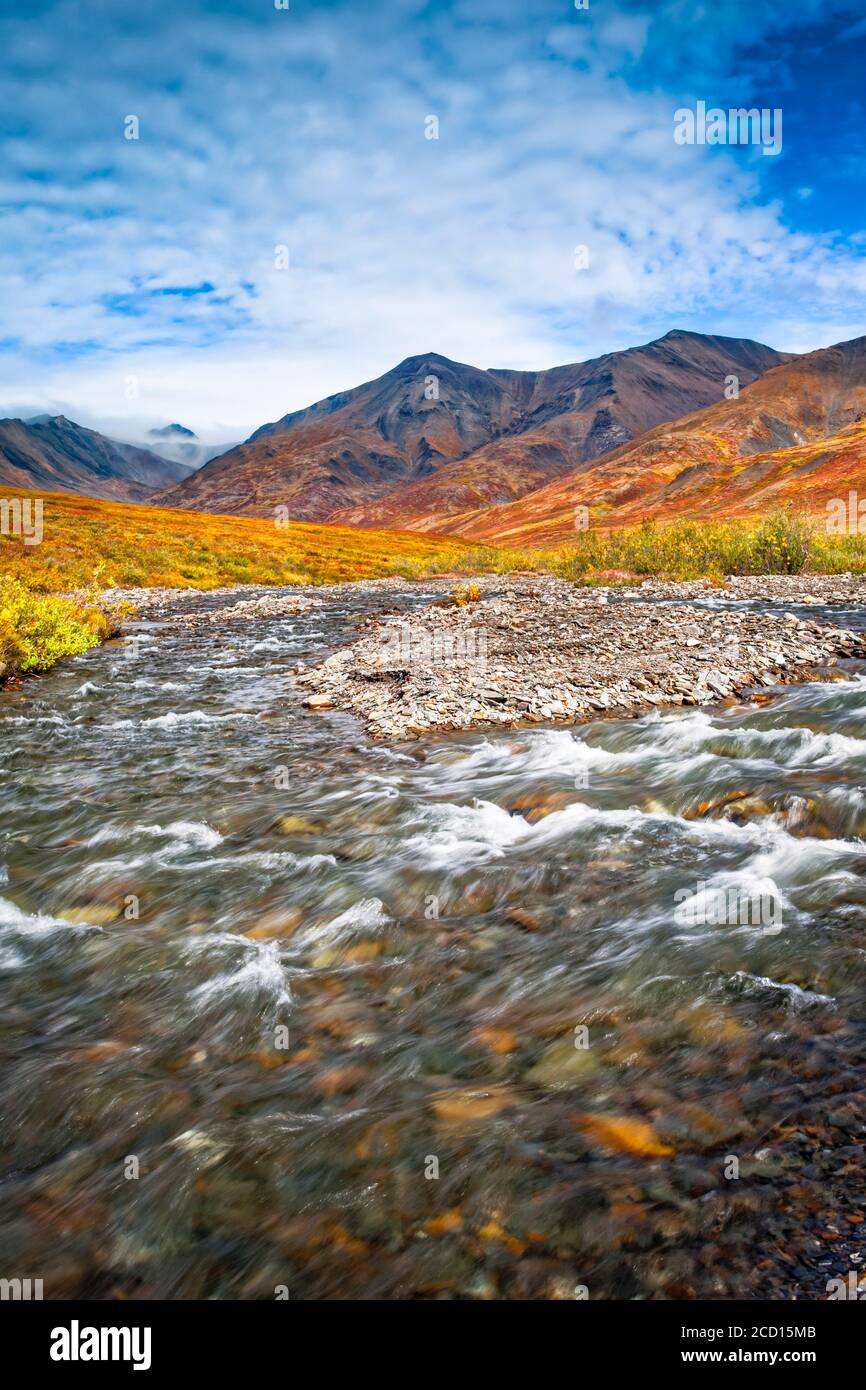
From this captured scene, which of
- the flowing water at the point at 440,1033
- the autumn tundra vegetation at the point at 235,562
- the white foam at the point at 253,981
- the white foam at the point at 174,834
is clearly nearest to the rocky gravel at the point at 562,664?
the flowing water at the point at 440,1033

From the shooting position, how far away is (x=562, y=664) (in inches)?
749

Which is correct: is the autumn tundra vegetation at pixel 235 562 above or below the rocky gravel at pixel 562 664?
above

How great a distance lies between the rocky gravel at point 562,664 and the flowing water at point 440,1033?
3967 millimetres

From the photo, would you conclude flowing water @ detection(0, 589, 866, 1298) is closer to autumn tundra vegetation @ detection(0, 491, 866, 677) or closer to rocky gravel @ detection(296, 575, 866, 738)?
rocky gravel @ detection(296, 575, 866, 738)

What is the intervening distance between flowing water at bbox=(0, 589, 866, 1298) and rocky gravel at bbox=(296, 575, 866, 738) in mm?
3967

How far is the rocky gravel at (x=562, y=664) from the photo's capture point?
15938mm

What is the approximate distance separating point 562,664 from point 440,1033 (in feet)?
46.0

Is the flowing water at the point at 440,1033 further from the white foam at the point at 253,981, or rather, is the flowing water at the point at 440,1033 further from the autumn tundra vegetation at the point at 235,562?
the autumn tundra vegetation at the point at 235,562

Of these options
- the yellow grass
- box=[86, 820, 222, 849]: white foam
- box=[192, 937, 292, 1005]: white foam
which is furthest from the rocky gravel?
the yellow grass

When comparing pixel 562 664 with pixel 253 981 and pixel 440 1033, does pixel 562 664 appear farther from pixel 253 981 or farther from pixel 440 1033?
pixel 440 1033

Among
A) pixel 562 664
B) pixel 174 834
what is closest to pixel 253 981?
pixel 174 834

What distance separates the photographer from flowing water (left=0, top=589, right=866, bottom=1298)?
13.1 feet

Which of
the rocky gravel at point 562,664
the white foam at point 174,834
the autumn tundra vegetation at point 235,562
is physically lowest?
the white foam at point 174,834
